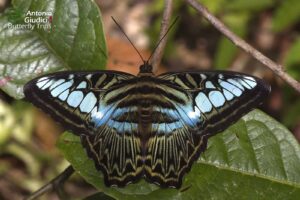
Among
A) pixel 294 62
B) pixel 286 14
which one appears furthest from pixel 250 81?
pixel 286 14

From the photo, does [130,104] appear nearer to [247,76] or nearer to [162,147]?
[162,147]

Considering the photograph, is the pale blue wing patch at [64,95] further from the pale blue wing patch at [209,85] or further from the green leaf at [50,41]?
the pale blue wing patch at [209,85]

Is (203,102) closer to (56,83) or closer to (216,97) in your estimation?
(216,97)

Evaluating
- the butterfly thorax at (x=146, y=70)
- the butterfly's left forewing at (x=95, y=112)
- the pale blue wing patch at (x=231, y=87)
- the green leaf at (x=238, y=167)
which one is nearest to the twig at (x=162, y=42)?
the butterfly thorax at (x=146, y=70)

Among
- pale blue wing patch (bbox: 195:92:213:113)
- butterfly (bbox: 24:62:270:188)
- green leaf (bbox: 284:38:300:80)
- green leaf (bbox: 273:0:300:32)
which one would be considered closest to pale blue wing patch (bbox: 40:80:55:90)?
butterfly (bbox: 24:62:270:188)

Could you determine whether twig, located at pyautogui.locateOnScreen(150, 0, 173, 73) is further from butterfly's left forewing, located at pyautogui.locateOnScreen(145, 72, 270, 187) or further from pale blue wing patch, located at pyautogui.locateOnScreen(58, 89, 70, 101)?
pale blue wing patch, located at pyautogui.locateOnScreen(58, 89, 70, 101)

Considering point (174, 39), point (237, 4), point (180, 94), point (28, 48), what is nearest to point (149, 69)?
point (180, 94)

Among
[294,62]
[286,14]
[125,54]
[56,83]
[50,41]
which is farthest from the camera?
[125,54]
